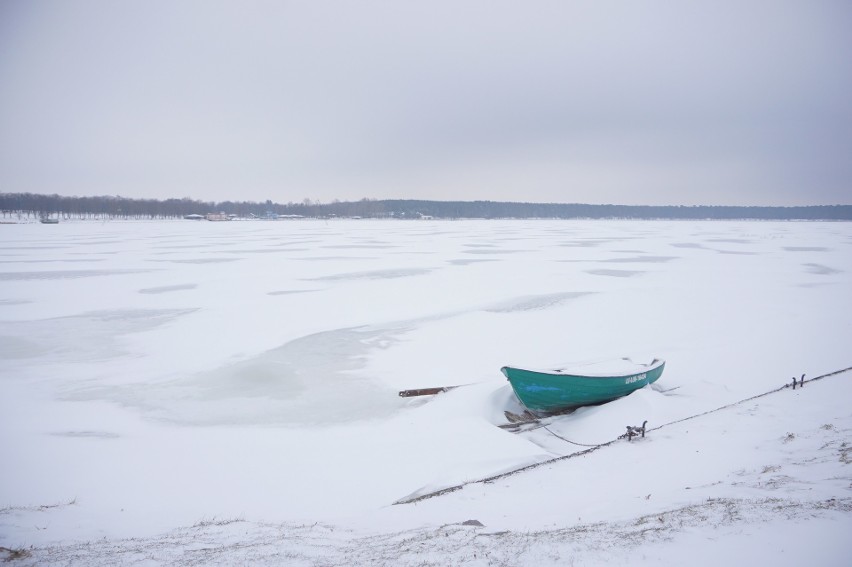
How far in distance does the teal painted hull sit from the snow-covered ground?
0.77 feet

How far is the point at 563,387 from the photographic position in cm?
743

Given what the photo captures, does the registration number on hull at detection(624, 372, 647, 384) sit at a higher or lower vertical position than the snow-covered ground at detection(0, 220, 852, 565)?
higher

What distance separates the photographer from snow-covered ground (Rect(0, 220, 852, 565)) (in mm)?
3865

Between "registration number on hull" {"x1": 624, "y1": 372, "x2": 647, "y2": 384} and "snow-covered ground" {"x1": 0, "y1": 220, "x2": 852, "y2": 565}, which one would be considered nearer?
"snow-covered ground" {"x1": 0, "y1": 220, "x2": 852, "y2": 565}

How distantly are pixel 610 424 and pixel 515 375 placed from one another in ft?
4.98

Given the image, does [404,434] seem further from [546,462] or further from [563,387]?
[563,387]

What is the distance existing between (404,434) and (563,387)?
2.51 meters

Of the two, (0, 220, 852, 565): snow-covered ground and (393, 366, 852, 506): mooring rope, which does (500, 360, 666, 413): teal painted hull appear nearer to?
(0, 220, 852, 565): snow-covered ground

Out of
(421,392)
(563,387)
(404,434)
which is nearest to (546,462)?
(563,387)

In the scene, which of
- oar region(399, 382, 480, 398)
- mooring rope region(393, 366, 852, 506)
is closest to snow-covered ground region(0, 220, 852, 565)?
mooring rope region(393, 366, 852, 506)

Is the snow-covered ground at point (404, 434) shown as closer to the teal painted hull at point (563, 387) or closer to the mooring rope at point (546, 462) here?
the mooring rope at point (546, 462)

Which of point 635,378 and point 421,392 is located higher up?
point 635,378

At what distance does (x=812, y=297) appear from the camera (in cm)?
1641

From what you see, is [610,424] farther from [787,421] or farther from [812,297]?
[812,297]
